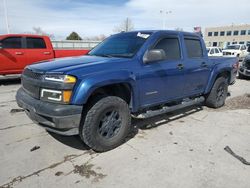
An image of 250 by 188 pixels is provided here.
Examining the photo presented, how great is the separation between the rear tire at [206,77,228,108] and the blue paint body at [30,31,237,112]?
0.20m

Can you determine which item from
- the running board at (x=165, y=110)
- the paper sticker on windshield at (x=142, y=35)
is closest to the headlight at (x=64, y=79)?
the running board at (x=165, y=110)

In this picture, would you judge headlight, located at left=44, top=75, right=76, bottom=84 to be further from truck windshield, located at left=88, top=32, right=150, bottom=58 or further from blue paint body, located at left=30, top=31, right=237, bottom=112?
truck windshield, located at left=88, top=32, right=150, bottom=58

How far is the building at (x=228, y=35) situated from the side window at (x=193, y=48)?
215ft

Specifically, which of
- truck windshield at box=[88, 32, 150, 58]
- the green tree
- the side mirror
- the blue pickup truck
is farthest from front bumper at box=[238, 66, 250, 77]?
the green tree

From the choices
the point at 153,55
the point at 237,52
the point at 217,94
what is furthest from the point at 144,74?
the point at 237,52

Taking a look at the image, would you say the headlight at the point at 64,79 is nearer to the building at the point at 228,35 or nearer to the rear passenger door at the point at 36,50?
the rear passenger door at the point at 36,50

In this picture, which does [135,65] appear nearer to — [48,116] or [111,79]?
[111,79]

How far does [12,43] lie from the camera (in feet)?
28.9

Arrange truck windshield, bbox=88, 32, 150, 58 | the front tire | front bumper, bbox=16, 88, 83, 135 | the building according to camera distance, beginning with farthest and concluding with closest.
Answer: the building
truck windshield, bbox=88, 32, 150, 58
the front tire
front bumper, bbox=16, 88, 83, 135

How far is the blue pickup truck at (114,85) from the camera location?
3082 mm

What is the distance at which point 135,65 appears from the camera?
3.73 m

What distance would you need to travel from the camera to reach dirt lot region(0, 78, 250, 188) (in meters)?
2.86

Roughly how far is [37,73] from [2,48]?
6.32 m

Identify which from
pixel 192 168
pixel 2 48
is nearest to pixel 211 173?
pixel 192 168
